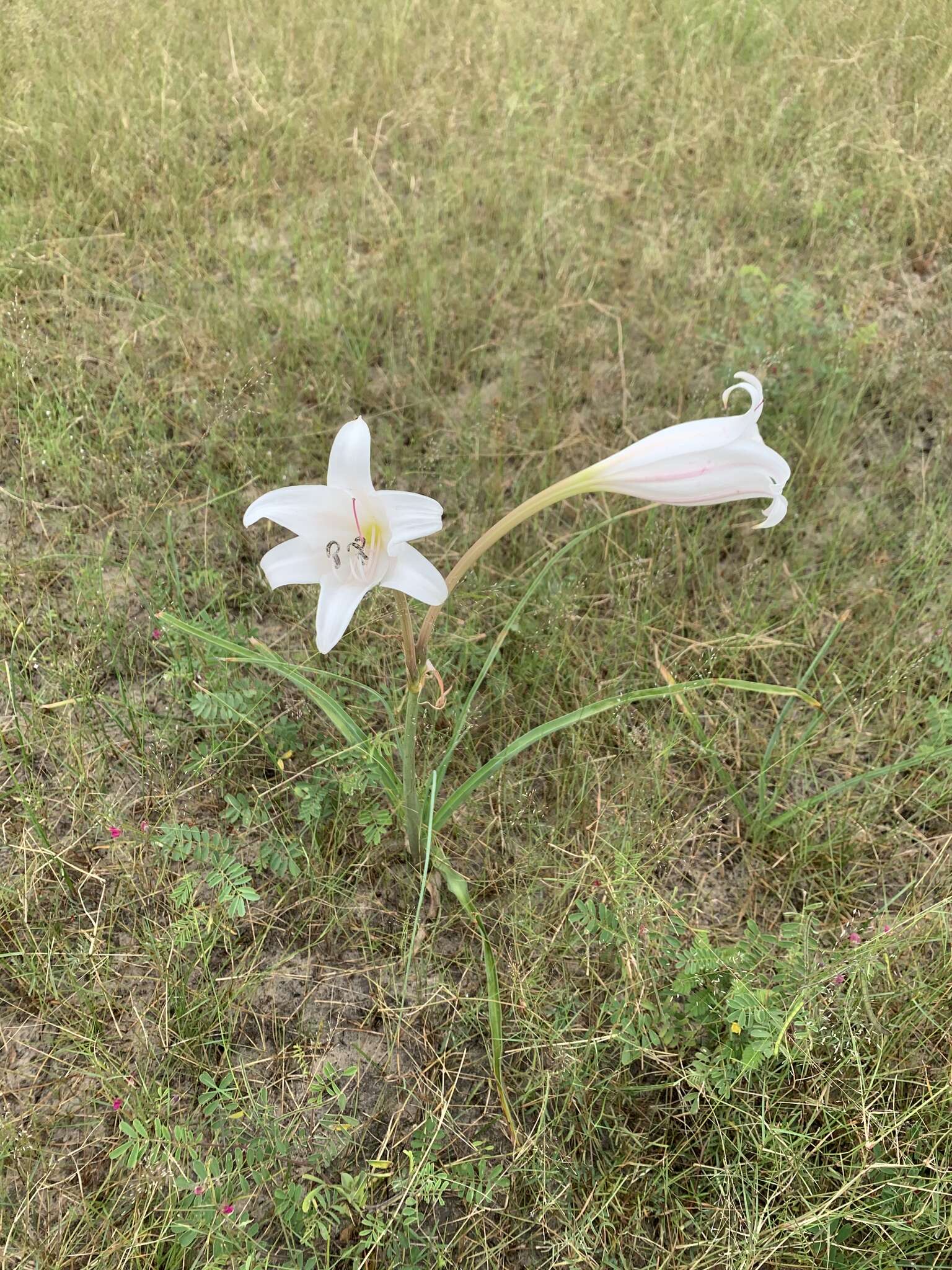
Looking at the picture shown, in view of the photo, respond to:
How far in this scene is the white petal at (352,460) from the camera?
122 centimetres

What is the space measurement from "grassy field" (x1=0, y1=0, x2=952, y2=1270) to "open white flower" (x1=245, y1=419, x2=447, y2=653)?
62cm

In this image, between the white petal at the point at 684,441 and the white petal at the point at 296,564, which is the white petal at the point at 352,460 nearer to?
the white petal at the point at 296,564

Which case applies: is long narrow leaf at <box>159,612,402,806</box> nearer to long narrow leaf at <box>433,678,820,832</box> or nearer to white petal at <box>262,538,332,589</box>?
long narrow leaf at <box>433,678,820,832</box>

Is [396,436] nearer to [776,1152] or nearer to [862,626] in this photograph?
[862,626]

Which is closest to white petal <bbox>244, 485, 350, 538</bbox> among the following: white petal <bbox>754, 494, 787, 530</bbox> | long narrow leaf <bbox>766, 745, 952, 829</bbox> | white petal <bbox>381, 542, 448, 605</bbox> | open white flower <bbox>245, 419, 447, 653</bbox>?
open white flower <bbox>245, 419, 447, 653</bbox>

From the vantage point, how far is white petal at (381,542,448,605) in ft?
3.96

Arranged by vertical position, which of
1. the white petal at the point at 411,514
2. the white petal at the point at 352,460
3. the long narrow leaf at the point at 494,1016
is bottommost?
the long narrow leaf at the point at 494,1016

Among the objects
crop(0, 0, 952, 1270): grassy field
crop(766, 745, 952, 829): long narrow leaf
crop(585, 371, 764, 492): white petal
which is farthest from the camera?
crop(766, 745, 952, 829): long narrow leaf

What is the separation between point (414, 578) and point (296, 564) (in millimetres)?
216

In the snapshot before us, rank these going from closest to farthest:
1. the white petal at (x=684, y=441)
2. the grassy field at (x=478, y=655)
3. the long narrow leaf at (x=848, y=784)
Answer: the white petal at (x=684, y=441), the grassy field at (x=478, y=655), the long narrow leaf at (x=848, y=784)

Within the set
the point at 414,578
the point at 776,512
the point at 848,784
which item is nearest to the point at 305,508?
the point at 414,578

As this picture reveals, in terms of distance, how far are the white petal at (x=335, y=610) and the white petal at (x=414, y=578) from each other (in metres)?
0.06

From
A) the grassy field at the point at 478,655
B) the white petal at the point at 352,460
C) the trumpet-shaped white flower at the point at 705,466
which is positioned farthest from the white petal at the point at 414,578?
the grassy field at the point at 478,655

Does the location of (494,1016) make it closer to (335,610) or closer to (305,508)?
(335,610)
